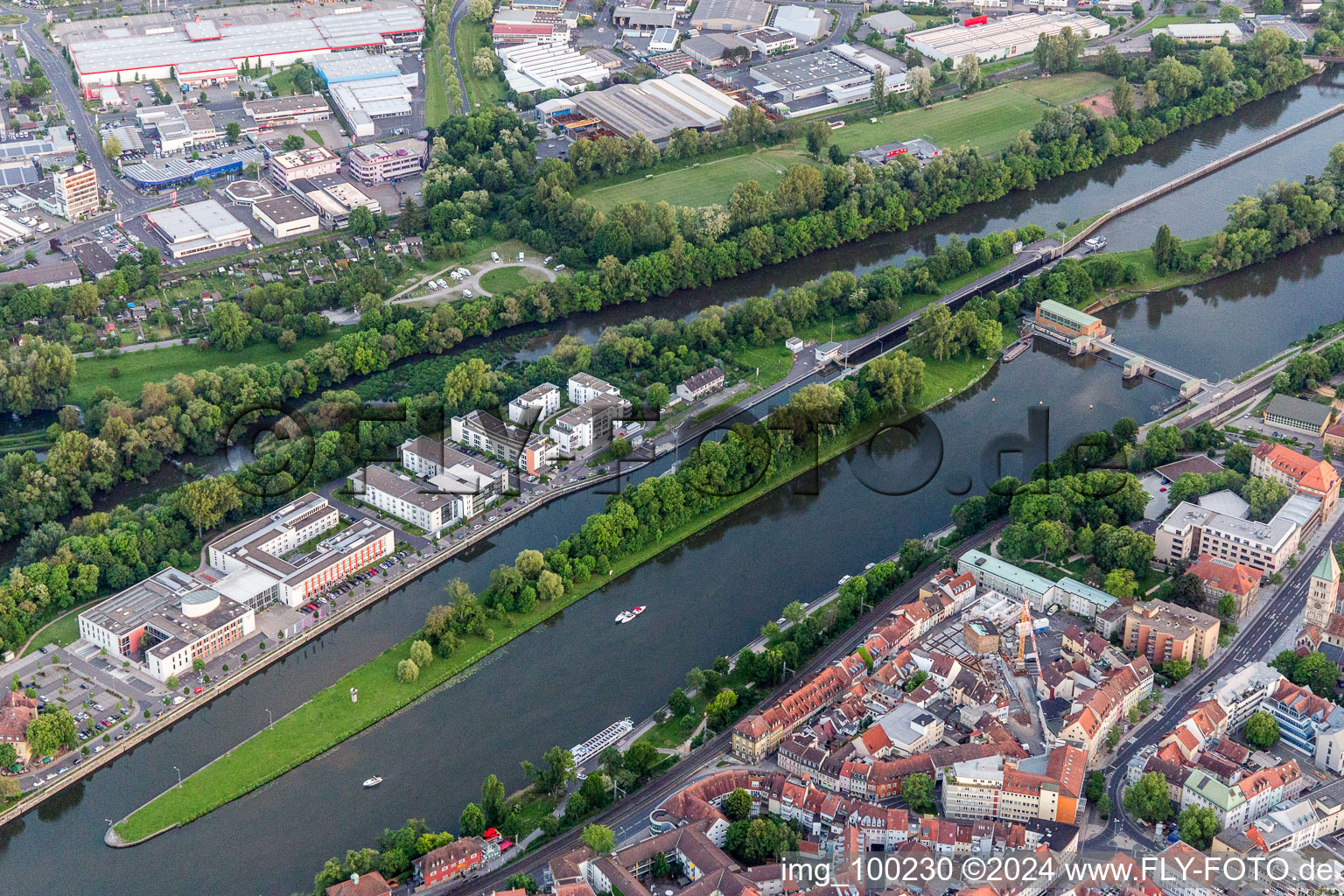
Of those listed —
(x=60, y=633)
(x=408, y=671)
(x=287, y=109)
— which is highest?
(x=287, y=109)

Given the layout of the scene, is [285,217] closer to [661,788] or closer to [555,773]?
[555,773]

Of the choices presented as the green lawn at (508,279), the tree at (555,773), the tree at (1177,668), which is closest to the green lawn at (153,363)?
the green lawn at (508,279)

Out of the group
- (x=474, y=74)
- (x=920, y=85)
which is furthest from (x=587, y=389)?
(x=474, y=74)

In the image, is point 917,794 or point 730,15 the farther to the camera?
point 730,15

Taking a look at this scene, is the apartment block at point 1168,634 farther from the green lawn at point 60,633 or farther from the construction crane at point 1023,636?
the green lawn at point 60,633

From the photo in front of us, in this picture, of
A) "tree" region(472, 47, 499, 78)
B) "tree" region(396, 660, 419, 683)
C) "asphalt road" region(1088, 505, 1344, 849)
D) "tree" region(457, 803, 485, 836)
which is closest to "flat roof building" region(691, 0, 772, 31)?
"tree" region(472, 47, 499, 78)

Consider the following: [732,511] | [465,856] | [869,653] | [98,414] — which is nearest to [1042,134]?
[732,511]

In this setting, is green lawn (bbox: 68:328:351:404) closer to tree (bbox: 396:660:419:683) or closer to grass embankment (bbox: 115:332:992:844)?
grass embankment (bbox: 115:332:992:844)
